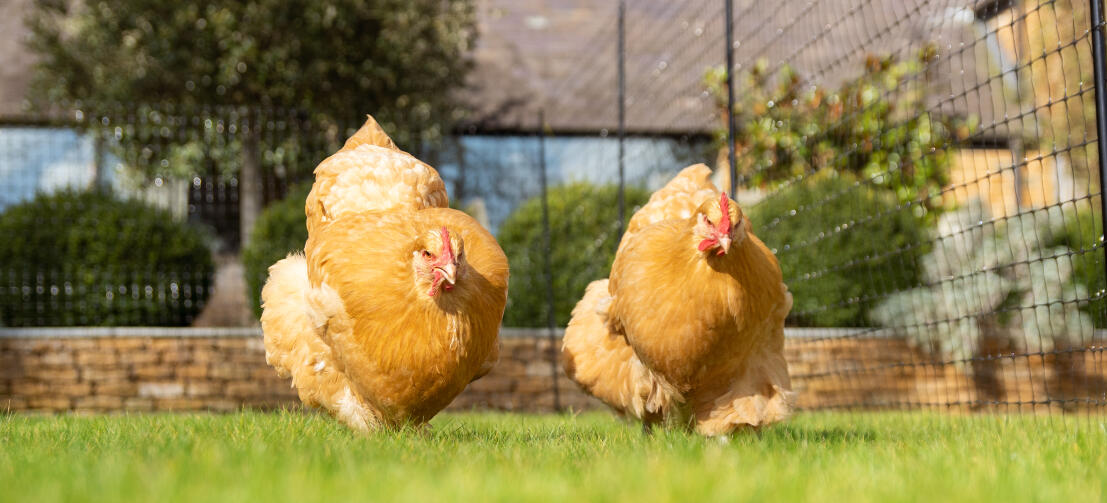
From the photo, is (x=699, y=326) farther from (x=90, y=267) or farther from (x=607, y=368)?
(x=90, y=267)

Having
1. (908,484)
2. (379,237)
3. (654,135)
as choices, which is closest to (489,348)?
(379,237)

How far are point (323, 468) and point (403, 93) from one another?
31.7ft

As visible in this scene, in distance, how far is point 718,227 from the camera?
11.9 feet

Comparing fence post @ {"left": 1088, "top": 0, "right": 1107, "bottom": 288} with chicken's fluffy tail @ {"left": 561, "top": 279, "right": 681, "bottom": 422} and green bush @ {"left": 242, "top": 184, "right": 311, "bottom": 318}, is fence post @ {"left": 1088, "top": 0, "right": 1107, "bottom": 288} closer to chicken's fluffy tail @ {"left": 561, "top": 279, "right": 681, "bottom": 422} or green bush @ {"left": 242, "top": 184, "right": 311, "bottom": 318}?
chicken's fluffy tail @ {"left": 561, "top": 279, "right": 681, "bottom": 422}

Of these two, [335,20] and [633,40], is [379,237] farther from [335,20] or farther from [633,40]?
[633,40]

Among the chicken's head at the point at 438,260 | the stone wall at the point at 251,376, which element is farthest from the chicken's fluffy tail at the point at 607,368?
the stone wall at the point at 251,376

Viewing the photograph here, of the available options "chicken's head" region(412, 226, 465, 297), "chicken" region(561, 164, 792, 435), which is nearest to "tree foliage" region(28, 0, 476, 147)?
"chicken" region(561, 164, 792, 435)

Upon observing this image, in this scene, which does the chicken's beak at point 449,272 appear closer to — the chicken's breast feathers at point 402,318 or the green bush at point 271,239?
the chicken's breast feathers at point 402,318

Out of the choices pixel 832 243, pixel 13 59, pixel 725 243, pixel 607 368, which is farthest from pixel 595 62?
pixel 725 243

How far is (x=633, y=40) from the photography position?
1650 centimetres

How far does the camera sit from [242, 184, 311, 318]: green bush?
8.73 meters

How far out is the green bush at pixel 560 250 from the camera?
8.92 meters

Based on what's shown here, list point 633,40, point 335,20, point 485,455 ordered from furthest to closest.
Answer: point 633,40 < point 335,20 < point 485,455

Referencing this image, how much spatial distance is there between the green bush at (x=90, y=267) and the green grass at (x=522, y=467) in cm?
457
